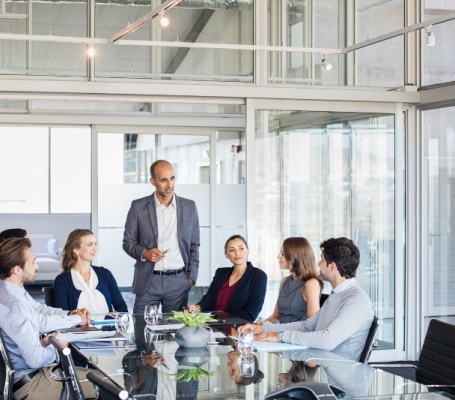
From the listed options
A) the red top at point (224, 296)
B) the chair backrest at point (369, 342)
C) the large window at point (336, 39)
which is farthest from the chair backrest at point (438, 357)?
the large window at point (336, 39)

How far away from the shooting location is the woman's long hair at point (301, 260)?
4008 millimetres

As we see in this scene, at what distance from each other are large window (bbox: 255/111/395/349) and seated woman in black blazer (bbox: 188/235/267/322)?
1.05 m

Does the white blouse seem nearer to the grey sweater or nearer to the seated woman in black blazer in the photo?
the seated woman in black blazer

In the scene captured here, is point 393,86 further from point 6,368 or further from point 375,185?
point 6,368

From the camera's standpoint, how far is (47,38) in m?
4.57

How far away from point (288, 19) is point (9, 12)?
2491 millimetres

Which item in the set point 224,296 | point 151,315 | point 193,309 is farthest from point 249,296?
point 151,315

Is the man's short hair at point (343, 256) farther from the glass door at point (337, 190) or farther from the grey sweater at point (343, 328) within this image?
the glass door at point (337, 190)

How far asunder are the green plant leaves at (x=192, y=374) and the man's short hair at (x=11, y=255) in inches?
48.0

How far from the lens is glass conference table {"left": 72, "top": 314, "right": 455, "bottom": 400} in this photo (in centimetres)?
236

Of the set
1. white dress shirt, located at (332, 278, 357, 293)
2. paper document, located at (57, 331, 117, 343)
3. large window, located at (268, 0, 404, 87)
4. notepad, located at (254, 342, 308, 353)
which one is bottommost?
notepad, located at (254, 342, 308, 353)

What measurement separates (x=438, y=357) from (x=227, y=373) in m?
1.16

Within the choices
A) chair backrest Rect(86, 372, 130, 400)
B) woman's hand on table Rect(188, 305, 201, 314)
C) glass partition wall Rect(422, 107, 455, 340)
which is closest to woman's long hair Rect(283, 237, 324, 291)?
woman's hand on table Rect(188, 305, 201, 314)

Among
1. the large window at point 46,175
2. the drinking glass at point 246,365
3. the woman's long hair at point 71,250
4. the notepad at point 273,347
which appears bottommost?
the notepad at point 273,347
